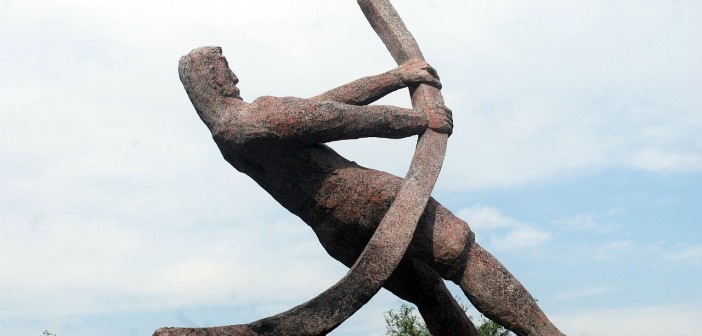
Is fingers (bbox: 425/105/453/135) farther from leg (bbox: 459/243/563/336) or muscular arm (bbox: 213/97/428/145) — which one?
leg (bbox: 459/243/563/336)

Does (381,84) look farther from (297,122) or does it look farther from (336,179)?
(297,122)

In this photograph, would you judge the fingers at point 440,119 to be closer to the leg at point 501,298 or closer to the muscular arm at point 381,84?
the muscular arm at point 381,84

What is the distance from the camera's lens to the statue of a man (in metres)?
8.23

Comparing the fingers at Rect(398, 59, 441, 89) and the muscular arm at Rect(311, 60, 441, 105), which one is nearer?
the muscular arm at Rect(311, 60, 441, 105)

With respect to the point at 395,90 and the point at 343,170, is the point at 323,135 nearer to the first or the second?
the point at 343,170

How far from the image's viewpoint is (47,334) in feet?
72.1

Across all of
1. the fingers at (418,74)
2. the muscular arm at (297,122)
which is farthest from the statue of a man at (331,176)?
the fingers at (418,74)

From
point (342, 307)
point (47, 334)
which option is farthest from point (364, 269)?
point (47, 334)

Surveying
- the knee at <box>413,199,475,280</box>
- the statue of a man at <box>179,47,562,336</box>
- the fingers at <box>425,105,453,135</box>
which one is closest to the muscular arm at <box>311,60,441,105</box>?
the fingers at <box>425,105,453,135</box>

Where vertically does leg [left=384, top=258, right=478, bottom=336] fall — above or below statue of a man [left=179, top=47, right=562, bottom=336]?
below

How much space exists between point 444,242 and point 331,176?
1048mm

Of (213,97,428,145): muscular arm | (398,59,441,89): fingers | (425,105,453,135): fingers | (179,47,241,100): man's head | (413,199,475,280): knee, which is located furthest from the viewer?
(398,59,441,89): fingers

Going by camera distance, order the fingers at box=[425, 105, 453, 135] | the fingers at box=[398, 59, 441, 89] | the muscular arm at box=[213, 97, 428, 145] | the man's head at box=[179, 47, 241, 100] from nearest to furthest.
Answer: the muscular arm at box=[213, 97, 428, 145], the man's head at box=[179, 47, 241, 100], the fingers at box=[425, 105, 453, 135], the fingers at box=[398, 59, 441, 89]

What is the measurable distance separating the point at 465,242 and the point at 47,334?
1571 centimetres
